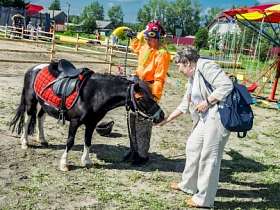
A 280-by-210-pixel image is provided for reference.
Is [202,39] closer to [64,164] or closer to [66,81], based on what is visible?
[66,81]

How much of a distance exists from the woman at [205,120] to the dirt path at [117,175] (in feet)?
1.17

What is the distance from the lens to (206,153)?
443cm

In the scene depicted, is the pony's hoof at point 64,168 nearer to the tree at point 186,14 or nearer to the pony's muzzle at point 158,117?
Answer: the pony's muzzle at point 158,117

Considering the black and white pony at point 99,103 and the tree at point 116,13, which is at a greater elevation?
the tree at point 116,13

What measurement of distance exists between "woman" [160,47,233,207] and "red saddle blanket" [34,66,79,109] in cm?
146

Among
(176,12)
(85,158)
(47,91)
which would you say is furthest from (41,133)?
(176,12)

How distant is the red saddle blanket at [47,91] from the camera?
17.6ft

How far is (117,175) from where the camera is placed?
5.41 m

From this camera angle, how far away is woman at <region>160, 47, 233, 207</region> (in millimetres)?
4203

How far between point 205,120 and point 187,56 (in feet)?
2.11

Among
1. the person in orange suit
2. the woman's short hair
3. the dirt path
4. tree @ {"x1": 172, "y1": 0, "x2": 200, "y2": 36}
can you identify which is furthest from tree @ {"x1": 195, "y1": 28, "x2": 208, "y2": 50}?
tree @ {"x1": 172, "y1": 0, "x2": 200, "y2": 36}

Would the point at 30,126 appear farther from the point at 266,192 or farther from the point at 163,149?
the point at 266,192

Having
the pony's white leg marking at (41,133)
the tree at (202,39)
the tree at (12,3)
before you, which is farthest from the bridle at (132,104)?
the tree at (12,3)

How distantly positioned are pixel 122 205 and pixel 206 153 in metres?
0.97
